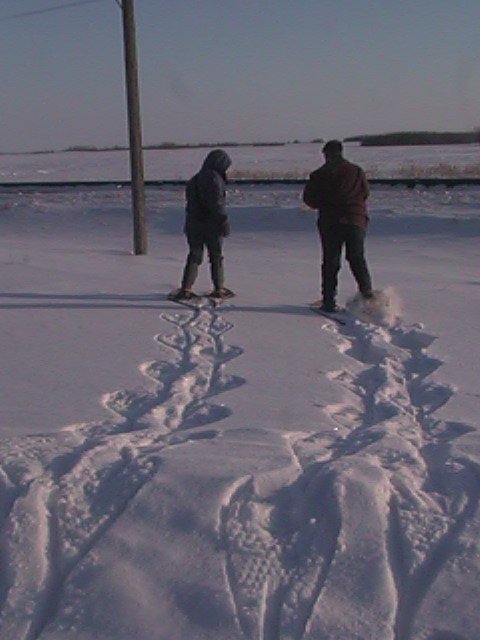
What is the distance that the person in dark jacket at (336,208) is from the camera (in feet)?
30.5

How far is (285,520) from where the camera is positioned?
436 centimetres

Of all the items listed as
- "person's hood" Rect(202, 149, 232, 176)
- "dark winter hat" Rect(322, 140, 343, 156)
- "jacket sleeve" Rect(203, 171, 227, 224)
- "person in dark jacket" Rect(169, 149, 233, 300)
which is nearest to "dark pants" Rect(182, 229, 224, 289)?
"person in dark jacket" Rect(169, 149, 233, 300)

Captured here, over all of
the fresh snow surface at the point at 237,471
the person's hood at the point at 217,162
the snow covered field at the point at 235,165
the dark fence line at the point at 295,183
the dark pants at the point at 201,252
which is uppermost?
the person's hood at the point at 217,162

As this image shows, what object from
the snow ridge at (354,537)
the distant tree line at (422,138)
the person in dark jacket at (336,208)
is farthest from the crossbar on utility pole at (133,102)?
the distant tree line at (422,138)

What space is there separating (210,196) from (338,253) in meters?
1.41

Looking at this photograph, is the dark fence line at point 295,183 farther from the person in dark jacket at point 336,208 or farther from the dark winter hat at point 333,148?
the dark winter hat at point 333,148

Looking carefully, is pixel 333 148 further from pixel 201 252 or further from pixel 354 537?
pixel 354 537

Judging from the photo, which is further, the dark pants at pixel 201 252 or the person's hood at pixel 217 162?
the dark pants at pixel 201 252

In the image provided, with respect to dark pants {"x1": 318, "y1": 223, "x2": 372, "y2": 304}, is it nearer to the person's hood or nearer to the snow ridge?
the person's hood

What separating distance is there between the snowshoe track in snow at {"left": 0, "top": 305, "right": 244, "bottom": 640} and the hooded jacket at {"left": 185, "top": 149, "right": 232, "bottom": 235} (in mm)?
3574

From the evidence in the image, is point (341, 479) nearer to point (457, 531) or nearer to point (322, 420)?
point (457, 531)

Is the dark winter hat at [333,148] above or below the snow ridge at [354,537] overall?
above

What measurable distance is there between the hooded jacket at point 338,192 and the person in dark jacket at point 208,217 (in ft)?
2.90

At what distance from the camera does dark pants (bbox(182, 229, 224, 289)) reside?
9805 mm
